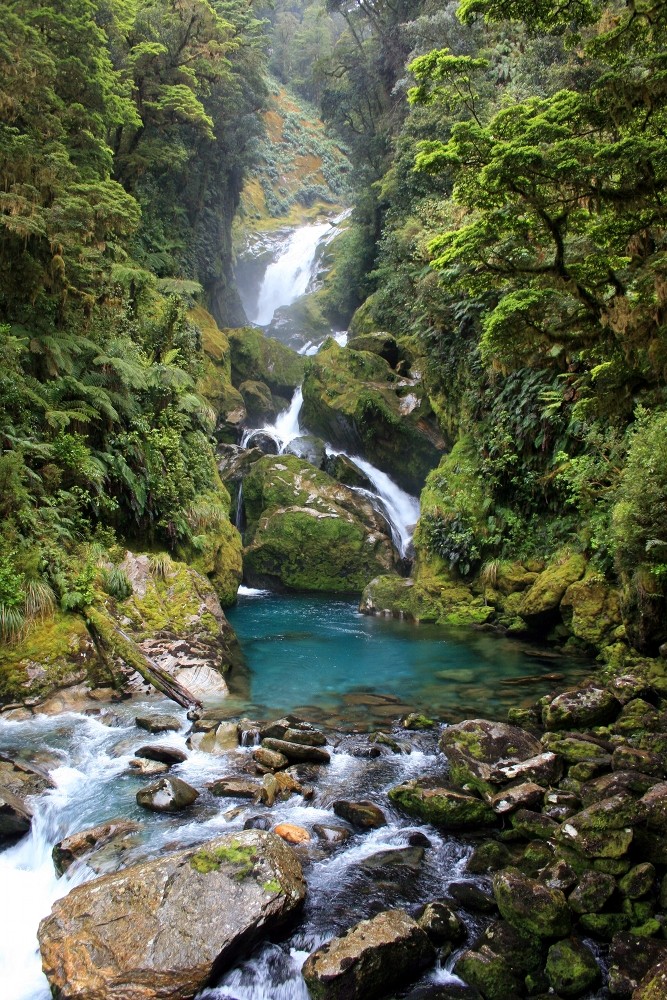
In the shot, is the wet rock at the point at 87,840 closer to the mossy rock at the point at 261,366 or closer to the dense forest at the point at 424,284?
the dense forest at the point at 424,284

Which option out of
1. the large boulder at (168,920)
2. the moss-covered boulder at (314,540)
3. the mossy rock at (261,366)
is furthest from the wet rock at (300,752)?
the mossy rock at (261,366)

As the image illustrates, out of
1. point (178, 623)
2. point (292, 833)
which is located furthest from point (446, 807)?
point (178, 623)

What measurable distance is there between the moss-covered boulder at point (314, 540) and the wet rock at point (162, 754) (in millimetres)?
10756

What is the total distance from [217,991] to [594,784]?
3.27m

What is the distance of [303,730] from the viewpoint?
7.30 m

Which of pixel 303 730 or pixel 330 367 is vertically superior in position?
pixel 330 367

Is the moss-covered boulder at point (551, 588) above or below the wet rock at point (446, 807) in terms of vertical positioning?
above

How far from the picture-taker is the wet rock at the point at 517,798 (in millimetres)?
5461

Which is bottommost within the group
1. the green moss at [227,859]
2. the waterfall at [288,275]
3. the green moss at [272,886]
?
the green moss at [272,886]

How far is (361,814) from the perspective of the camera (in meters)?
5.61

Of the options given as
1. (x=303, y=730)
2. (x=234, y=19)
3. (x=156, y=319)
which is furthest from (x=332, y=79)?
(x=303, y=730)

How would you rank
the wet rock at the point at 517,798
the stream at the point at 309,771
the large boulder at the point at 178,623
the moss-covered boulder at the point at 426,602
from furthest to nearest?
1. the moss-covered boulder at the point at 426,602
2. the large boulder at the point at 178,623
3. the wet rock at the point at 517,798
4. the stream at the point at 309,771

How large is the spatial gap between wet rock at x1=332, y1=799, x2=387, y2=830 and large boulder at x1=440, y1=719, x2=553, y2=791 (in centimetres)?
89

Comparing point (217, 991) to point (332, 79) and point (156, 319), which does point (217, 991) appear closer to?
point (156, 319)
